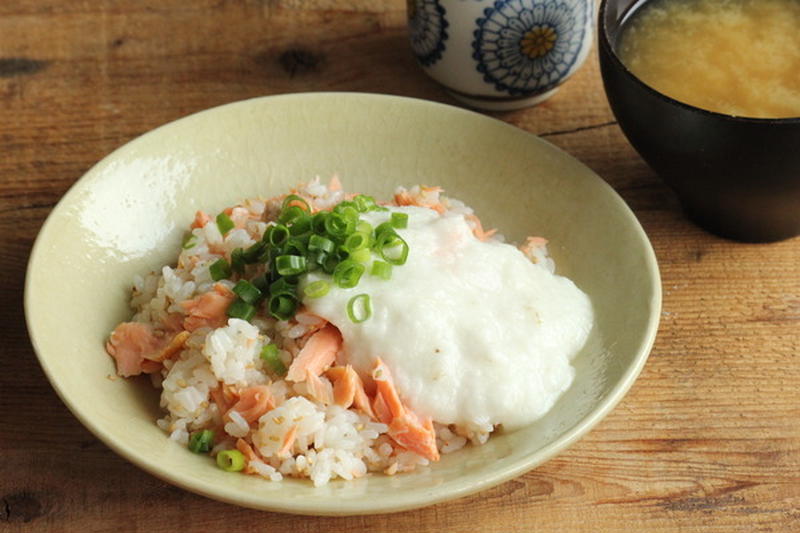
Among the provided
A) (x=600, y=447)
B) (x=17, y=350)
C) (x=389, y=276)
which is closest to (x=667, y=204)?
(x=600, y=447)

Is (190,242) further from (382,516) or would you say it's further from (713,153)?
(713,153)

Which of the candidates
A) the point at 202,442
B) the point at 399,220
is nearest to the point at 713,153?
the point at 399,220

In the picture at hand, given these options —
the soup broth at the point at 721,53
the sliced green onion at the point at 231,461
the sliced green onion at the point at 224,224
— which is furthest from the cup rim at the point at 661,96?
the sliced green onion at the point at 231,461

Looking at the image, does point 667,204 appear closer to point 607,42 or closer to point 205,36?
point 607,42

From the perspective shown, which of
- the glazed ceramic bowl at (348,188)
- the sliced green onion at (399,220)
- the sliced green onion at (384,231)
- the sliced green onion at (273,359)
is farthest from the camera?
the sliced green onion at (399,220)

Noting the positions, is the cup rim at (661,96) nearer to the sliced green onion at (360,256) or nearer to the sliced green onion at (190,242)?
the sliced green onion at (360,256)

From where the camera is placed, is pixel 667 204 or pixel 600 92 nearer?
pixel 667 204
